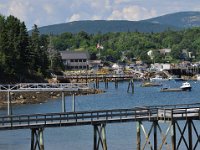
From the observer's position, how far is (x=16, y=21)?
166250 mm

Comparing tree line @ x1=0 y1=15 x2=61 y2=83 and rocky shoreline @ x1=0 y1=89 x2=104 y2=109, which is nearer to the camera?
rocky shoreline @ x1=0 y1=89 x2=104 y2=109

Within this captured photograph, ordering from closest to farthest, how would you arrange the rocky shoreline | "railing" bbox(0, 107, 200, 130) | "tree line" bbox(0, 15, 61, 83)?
1. "railing" bbox(0, 107, 200, 130)
2. the rocky shoreline
3. "tree line" bbox(0, 15, 61, 83)

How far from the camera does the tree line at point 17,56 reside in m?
149

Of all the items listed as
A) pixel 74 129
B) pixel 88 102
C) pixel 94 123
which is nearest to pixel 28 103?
pixel 88 102

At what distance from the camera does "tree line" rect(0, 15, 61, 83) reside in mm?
148750

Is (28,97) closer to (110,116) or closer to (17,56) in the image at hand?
(17,56)

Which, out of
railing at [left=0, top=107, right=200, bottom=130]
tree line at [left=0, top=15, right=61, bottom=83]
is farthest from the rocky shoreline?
railing at [left=0, top=107, right=200, bottom=130]

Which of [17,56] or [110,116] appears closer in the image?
[110,116]

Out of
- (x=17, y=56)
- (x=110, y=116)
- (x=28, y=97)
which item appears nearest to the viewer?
(x=110, y=116)

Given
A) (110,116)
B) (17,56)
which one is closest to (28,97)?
(17,56)

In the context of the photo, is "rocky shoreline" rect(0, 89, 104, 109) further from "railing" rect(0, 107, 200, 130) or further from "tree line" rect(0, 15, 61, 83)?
"railing" rect(0, 107, 200, 130)

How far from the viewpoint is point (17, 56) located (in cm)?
15388

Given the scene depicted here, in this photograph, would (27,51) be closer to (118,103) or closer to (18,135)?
(118,103)

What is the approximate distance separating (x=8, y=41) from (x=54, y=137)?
7839 cm
